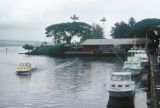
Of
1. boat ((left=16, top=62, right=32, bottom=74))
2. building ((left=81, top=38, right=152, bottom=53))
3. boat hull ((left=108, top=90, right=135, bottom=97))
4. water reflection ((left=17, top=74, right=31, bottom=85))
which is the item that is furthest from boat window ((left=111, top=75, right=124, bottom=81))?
building ((left=81, top=38, right=152, bottom=53))

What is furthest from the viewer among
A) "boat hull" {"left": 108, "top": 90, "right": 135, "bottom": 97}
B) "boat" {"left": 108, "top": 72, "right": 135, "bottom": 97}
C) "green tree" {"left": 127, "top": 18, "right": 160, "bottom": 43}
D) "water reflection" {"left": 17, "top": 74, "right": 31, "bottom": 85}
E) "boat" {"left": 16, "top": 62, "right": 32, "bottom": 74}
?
"green tree" {"left": 127, "top": 18, "right": 160, "bottom": 43}

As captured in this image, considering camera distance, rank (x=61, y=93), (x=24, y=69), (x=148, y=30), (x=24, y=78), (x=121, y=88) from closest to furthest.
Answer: (x=121, y=88) → (x=61, y=93) → (x=24, y=78) → (x=24, y=69) → (x=148, y=30)

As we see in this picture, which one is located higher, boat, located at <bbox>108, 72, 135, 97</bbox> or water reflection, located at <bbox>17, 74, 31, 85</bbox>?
boat, located at <bbox>108, 72, 135, 97</bbox>

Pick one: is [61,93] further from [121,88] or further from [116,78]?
[121,88]

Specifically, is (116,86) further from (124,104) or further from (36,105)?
(36,105)

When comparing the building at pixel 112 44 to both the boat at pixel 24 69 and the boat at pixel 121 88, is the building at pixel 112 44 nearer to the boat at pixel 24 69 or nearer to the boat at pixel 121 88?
the boat at pixel 24 69

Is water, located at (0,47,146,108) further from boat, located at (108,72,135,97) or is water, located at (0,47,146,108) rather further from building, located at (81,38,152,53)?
building, located at (81,38,152,53)

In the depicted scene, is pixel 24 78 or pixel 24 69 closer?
pixel 24 78

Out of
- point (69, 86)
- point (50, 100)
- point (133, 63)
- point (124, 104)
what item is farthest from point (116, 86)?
point (133, 63)

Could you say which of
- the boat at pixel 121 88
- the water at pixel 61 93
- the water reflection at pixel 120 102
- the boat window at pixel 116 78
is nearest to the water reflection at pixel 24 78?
the water at pixel 61 93

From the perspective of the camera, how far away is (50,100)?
6053cm

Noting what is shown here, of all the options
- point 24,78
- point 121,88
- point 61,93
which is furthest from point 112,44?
point 121,88

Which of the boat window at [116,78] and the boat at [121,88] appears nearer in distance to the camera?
the boat at [121,88]

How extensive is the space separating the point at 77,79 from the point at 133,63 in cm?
1380
